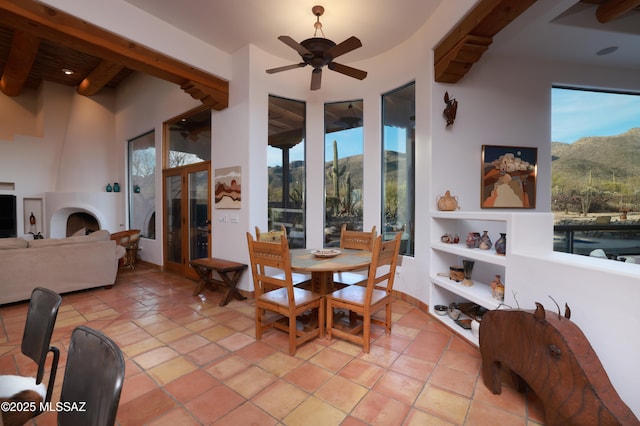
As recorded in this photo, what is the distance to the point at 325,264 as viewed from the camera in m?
2.45

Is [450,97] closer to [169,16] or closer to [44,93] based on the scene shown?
[169,16]

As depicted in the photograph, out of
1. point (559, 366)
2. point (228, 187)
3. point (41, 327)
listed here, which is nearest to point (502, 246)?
point (559, 366)

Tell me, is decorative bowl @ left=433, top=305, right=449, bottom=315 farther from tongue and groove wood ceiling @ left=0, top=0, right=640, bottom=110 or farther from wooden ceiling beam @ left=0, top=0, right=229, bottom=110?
wooden ceiling beam @ left=0, top=0, right=229, bottom=110

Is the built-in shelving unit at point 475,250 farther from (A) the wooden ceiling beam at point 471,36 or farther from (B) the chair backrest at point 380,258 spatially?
(A) the wooden ceiling beam at point 471,36

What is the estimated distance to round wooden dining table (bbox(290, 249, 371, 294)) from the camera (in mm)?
2355

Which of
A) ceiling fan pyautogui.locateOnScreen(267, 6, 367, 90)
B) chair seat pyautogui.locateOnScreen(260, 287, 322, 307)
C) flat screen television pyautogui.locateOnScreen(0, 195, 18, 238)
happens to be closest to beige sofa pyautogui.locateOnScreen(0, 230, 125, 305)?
chair seat pyautogui.locateOnScreen(260, 287, 322, 307)

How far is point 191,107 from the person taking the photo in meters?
4.63

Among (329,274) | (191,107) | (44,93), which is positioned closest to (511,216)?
(329,274)

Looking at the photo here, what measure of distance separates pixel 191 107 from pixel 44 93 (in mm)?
4973

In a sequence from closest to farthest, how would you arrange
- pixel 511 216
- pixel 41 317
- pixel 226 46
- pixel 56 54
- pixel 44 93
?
pixel 41 317
pixel 511 216
pixel 226 46
pixel 56 54
pixel 44 93

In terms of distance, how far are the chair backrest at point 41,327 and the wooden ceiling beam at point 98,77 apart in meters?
5.48

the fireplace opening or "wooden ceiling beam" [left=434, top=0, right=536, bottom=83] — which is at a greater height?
"wooden ceiling beam" [left=434, top=0, right=536, bottom=83]

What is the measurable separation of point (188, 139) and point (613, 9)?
5.84 meters

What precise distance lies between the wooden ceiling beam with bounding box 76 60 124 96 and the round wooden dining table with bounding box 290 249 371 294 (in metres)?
5.26
